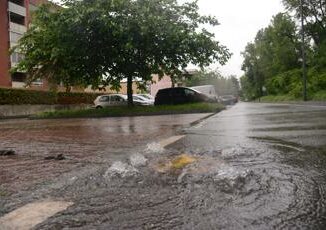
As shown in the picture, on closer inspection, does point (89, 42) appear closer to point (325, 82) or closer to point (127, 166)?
point (127, 166)

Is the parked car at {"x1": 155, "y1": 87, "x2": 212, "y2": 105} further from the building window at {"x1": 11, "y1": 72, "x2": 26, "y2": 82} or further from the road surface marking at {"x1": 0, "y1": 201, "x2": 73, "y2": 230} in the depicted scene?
the building window at {"x1": 11, "y1": 72, "x2": 26, "y2": 82}

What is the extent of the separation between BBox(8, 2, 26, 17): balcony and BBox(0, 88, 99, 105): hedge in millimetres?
11536

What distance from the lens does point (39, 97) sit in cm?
4112

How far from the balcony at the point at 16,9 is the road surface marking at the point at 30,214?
1951 inches

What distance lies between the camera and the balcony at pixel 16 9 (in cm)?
4938

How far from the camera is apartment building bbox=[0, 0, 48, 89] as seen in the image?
46.7 m

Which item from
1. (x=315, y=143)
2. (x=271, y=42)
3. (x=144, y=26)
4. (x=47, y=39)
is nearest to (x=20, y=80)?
(x=47, y=39)

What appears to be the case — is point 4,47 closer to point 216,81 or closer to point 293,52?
point 293,52

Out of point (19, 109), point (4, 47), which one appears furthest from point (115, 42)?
point (4, 47)

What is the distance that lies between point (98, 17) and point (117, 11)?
1.00 meters

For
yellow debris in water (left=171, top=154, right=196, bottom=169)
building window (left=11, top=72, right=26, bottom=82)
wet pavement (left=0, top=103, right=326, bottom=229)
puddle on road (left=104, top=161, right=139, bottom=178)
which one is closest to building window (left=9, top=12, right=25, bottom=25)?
building window (left=11, top=72, right=26, bottom=82)

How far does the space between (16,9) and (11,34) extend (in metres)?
A: 3.43

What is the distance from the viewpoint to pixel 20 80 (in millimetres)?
49344

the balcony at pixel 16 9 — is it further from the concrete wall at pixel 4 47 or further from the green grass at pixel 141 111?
the green grass at pixel 141 111
